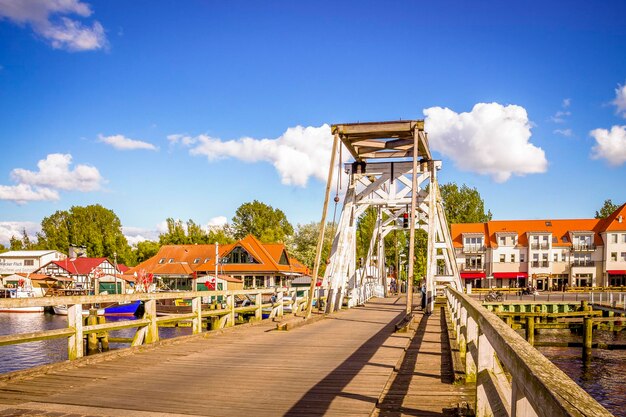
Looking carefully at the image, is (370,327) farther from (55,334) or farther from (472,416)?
(472,416)

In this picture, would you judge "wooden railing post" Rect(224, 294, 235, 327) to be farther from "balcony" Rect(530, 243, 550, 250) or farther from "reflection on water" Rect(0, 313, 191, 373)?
"balcony" Rect(530, 243, 550, 250)

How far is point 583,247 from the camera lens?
78.0 metres

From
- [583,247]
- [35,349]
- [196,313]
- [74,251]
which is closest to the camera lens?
[196,313]

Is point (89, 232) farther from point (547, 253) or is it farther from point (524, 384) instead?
point (524, 384)

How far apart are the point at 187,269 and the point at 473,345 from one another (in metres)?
65.5

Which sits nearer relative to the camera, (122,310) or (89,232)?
(122,310)

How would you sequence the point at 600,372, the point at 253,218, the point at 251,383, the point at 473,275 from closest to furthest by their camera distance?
the point at 251,383, the point at 600,372, the point at 473,275, the point at 253,218

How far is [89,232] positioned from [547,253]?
7788cm

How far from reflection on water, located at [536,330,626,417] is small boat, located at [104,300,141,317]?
117ft

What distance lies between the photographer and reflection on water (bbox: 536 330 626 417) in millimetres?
17797

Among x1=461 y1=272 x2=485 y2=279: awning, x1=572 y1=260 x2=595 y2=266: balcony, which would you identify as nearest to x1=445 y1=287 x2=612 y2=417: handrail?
x1=461 y1=272 x2=485 y2=279: awning

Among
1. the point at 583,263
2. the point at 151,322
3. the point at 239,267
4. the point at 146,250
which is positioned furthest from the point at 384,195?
the point at 146,250

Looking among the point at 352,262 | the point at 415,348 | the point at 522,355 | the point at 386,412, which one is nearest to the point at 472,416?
the point at 386,412

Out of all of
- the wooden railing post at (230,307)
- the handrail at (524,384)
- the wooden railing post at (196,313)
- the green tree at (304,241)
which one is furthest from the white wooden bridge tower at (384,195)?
the green tree at (304,241)
